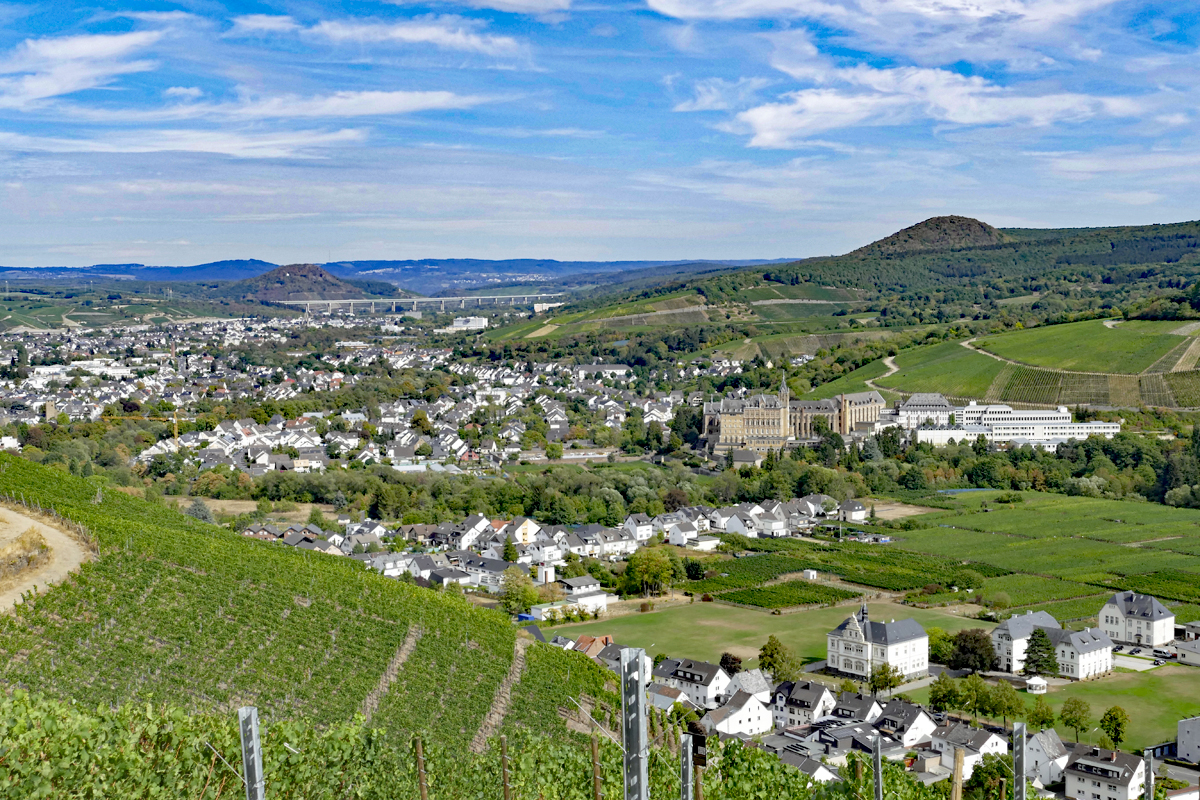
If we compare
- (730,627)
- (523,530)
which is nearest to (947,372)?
(523,530)

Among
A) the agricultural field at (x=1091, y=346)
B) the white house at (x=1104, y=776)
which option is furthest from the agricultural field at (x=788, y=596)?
the agricultural field at (x=1091, y=346)

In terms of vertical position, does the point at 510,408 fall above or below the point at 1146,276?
below

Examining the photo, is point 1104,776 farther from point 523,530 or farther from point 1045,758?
point 523,530

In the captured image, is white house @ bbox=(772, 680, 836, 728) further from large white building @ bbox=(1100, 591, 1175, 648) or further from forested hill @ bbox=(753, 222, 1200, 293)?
forested hill @ bbox=(753, 222, 1200, 293)

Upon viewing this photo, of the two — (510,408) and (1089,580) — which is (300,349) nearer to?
(510,408)

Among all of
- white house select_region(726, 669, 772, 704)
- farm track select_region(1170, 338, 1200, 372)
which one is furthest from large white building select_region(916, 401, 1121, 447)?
white house select_region(726, 669, 772, 704)

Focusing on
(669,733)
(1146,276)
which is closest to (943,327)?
(1146,276)
